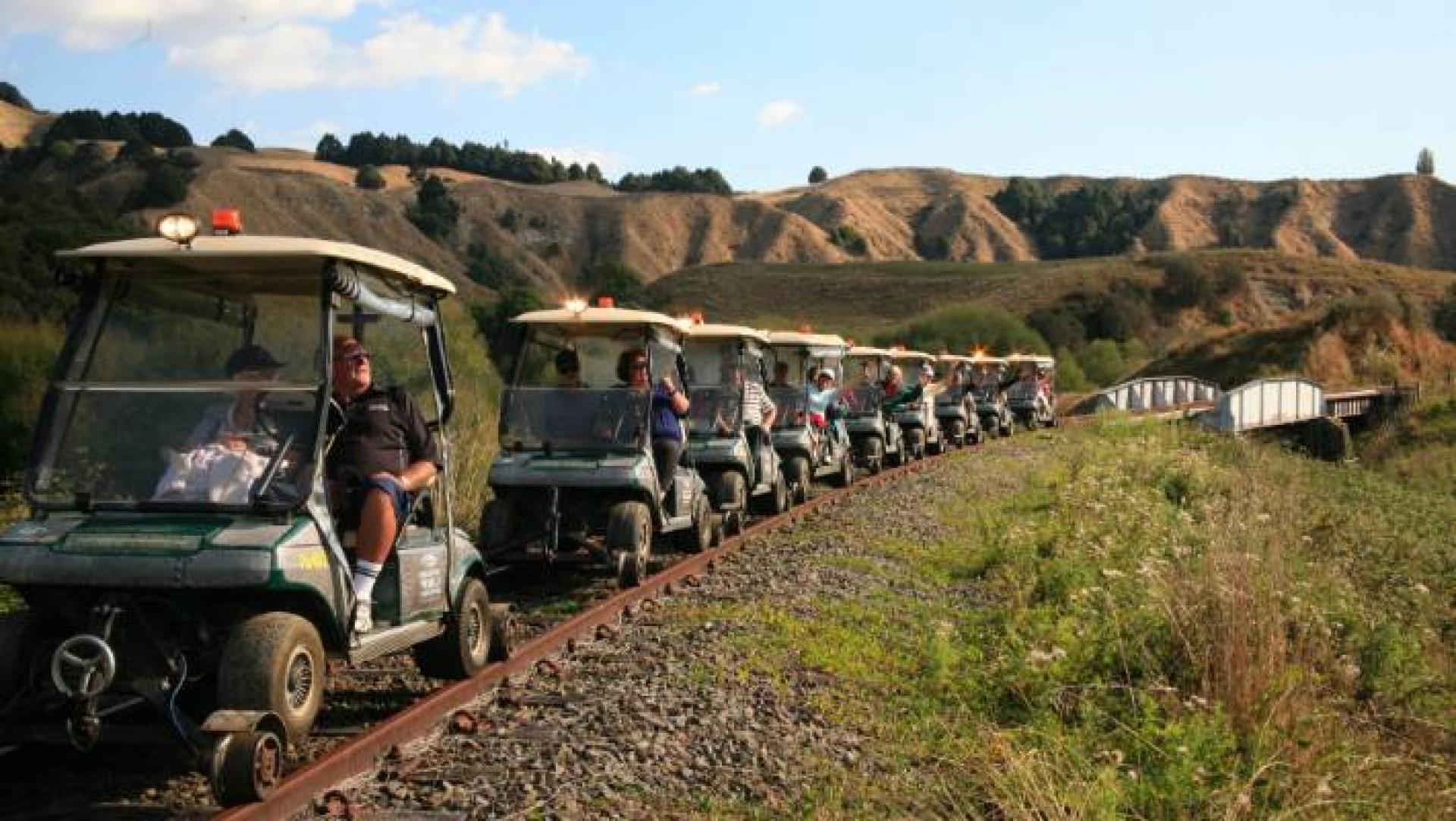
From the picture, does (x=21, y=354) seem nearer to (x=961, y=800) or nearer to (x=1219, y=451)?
(x=961, y=800)

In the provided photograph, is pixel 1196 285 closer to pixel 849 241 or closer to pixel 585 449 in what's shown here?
pixel 849 241

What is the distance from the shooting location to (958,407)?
31266 mm

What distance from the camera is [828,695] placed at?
25.6 ft

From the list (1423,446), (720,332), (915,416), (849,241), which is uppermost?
(849,241)

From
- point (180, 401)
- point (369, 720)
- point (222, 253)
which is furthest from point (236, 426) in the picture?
point (369, 720)

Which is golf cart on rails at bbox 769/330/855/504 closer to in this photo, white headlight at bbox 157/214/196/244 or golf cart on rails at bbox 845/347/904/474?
golf cart on rails at bbox 845/347/904/474

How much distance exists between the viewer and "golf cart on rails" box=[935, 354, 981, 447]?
31.0m

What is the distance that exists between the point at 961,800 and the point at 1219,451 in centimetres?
2188

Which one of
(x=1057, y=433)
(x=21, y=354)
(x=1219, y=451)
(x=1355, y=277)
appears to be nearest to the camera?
(x=21, y=354)

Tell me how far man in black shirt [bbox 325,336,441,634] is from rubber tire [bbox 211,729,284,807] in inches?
52.7

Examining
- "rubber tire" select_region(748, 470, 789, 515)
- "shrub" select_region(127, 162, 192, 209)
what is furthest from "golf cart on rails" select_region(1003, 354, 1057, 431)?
"shrub" select_region(127, 162, 192, 209)

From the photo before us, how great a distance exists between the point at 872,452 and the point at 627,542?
1285 cm

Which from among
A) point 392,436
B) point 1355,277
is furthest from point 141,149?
point 392,436

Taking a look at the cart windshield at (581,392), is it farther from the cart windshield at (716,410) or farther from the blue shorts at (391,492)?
the blue shorts at (391,492)
